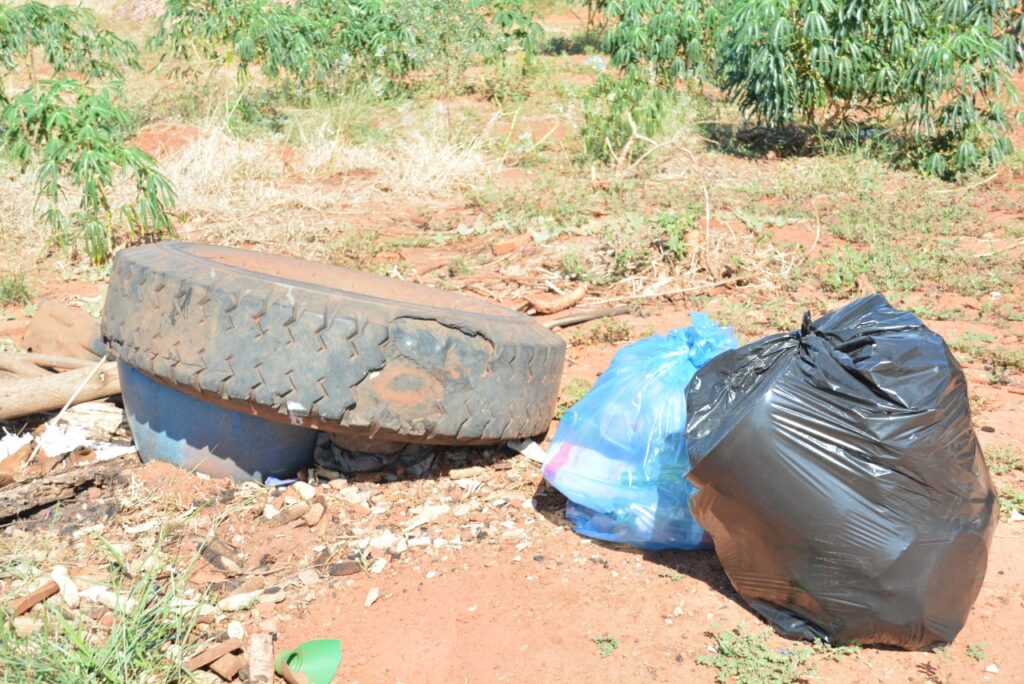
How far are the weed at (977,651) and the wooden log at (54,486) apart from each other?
8.53 ft

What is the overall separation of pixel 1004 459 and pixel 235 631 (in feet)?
8.08

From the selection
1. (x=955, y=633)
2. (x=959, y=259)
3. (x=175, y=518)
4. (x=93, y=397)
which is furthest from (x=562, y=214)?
(x=955, y=633)

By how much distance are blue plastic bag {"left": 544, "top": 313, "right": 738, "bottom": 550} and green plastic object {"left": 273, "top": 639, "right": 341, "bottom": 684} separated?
2.72 ft

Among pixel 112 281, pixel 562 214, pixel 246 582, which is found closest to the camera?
pixel 246 582

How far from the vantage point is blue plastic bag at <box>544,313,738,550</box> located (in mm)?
2828

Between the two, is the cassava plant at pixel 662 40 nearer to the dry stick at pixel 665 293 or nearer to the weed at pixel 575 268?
the weed at pixel 575 268

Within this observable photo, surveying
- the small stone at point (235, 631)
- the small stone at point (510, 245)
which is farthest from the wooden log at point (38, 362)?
the small stone at point (510, 245)

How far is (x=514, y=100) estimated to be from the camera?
1009 cm

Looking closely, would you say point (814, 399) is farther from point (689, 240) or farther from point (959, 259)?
point (959, 259)

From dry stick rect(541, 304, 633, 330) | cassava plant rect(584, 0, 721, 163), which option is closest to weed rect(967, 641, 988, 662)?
dry stick rect(541, 304, 633, 330)

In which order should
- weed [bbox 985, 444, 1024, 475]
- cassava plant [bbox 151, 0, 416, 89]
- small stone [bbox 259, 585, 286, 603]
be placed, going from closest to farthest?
small stone [bbox 259, 585, 286, 603] < weed [bbox 985, 444, 1024, 475] < cassava plant [bbox 151, 0, 416, 89]

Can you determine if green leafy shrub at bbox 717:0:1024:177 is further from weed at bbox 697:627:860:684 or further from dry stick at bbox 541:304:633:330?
weed at bbox 697:627:860:684

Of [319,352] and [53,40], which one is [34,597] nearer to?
[319,352]

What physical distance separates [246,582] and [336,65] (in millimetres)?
8297
